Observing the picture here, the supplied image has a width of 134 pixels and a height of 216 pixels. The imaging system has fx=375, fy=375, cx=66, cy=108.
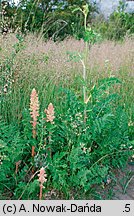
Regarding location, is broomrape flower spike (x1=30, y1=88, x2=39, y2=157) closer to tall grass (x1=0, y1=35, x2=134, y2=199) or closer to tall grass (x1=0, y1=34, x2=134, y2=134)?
tall grass (x1=0, y1=35, x2=134, y2=199)

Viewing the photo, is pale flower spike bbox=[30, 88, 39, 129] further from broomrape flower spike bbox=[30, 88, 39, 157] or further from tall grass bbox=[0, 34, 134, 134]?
tall grass bbox=[0, 34, 134, 134]

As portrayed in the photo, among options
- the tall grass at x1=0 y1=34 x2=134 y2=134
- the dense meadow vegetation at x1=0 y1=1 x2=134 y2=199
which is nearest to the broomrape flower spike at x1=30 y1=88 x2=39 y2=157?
the dense meadow vegetation at x1=0 y1=1 x2=134 y2=199

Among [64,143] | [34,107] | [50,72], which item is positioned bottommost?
[64,143]

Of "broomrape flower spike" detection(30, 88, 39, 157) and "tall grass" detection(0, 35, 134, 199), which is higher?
"broomrape flower spike" detection(30, 88, 39, 157)

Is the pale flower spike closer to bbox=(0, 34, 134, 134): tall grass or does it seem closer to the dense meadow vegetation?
the dense meadow vegetation

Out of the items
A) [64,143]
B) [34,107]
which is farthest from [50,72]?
[34,107]

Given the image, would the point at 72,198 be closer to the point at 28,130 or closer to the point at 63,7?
the point at 28,130

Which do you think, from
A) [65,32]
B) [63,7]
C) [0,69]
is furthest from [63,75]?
[63,7]

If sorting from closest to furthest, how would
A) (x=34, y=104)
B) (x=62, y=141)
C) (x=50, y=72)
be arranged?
1. (x=34, y=104)
2. (x=62, y=141)
3. (x=50, y=72)

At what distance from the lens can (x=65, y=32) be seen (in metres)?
9.08

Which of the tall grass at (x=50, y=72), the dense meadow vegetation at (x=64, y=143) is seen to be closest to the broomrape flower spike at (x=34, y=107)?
the dense meadow vegetation at (x=64, y=143)

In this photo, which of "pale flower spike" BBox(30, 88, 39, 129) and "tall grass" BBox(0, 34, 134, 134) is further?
"tall grass" BBox(0, 34, 134, 134)

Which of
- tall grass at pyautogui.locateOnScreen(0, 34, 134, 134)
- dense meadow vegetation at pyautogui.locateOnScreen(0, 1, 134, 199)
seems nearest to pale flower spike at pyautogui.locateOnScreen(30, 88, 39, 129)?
dense meadow vegetation at pyautogui.locateOnScreen(0, 1, 134, 199)

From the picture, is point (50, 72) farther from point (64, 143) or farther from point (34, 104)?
point (34, 104)
